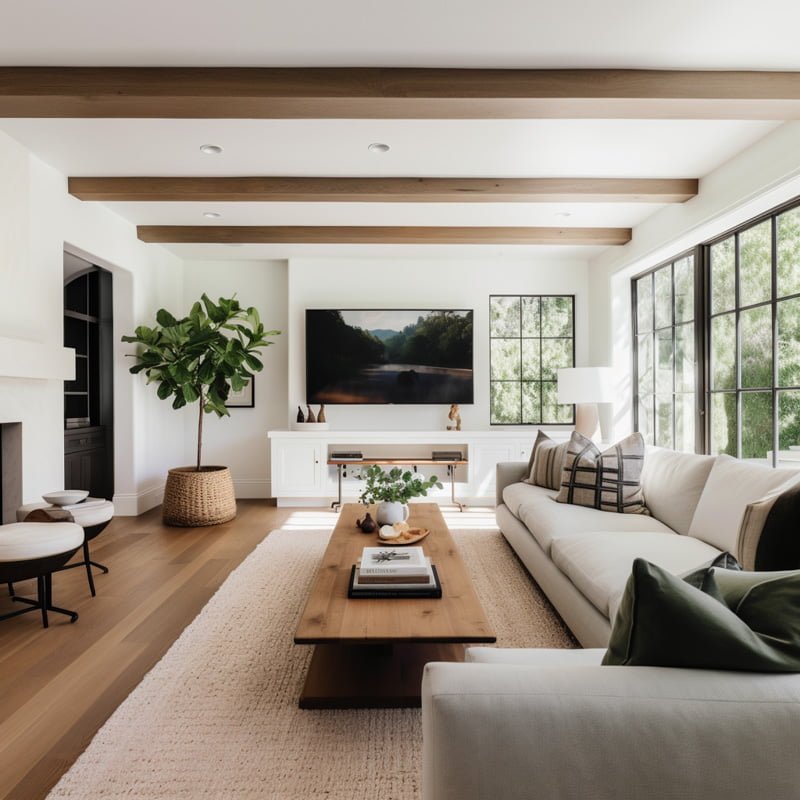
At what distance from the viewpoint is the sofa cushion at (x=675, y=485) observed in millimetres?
2816

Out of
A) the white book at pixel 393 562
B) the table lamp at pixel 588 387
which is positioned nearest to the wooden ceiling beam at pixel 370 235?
the table lamp at pixel 588 387

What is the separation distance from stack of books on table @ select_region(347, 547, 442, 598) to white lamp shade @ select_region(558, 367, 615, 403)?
2.85m

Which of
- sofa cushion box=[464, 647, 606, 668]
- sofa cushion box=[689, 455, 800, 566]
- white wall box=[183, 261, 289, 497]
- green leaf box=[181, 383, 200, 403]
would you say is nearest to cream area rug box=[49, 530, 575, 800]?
sofa cushion box=[464, 647, 606, 668]

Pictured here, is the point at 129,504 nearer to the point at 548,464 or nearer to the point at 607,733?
the point at 548,464

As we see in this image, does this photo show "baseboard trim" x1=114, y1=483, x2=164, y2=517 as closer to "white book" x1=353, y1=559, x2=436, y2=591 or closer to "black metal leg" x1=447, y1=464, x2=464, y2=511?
A: "black metal leg" x1=447, y1=464, x2=464, y2=511

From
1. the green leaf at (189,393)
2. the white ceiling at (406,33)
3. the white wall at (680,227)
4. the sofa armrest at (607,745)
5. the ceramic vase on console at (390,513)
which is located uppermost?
the white ceiling at (406,33)

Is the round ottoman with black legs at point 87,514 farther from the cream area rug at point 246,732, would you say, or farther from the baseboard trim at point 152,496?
the baseboard trim at point 152,496

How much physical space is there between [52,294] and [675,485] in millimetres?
3995

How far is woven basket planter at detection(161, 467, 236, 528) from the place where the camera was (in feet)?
15.2

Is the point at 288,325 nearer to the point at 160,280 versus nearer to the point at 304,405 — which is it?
the point at 304,405

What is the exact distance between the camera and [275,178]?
3.70 m

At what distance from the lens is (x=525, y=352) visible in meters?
5.93

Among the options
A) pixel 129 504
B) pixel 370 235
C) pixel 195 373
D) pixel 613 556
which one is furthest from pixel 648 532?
pixel 129 504

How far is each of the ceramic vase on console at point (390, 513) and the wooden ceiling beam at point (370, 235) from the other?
8.69 ft
